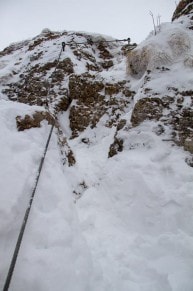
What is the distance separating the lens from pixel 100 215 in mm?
5137

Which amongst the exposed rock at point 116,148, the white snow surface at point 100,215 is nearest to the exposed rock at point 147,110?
the white snow surface at point 100,215

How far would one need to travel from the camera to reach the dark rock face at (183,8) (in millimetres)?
11352

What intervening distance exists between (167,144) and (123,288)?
12.2ft

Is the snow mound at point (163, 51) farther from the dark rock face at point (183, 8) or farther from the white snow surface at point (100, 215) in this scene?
the white snow surface at point (100, 215)

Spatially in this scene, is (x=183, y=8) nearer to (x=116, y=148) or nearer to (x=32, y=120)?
(x=116, y=148)

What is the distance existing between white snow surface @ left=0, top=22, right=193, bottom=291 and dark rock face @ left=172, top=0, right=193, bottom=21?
7578mm

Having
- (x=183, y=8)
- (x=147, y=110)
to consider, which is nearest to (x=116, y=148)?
(x=147, y=110)

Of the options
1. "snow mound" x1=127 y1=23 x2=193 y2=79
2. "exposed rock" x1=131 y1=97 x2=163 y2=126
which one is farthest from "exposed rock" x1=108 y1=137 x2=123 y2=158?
"snow mound" x1=127 y1=23 x2=193 y2=79

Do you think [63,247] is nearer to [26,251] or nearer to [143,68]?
[26,251]

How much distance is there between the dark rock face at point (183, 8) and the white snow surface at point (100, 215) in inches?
298

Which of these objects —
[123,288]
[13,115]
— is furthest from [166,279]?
[13,115]

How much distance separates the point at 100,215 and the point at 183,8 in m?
11.6

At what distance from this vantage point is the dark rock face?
37.2 ft

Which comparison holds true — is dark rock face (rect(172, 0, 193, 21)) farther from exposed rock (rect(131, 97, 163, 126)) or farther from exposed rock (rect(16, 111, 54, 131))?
exposed rock (rect(16, 111, 54, 131))
